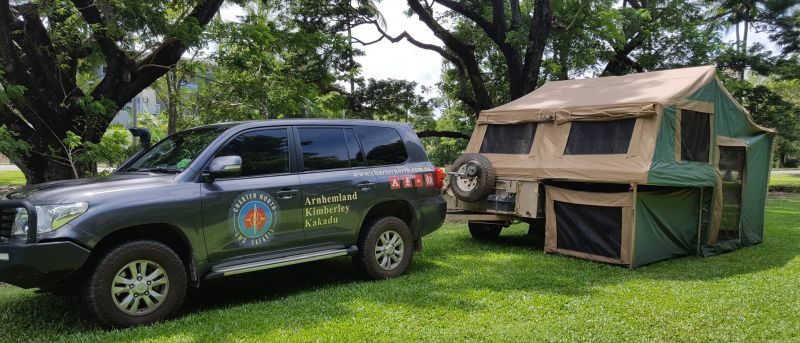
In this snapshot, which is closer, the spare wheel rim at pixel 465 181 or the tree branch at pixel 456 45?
the spare wheel rim at pixel 465 181

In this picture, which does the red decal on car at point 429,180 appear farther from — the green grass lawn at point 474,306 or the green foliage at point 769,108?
the green foliage at point 769,108

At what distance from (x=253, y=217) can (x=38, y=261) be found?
1.75 meters

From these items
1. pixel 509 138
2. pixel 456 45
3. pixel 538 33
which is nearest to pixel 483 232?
pixel 509 138

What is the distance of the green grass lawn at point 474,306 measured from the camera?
14.9 ft

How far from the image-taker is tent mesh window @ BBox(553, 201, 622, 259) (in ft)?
24.9

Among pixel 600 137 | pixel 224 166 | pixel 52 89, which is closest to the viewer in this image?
pixel 224 166

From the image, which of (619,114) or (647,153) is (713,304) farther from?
(619,114)

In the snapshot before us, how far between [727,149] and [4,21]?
11906mm

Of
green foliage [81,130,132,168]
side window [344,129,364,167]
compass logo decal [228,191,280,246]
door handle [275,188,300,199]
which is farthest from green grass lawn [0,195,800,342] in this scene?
green foliage [81,130,132,168]

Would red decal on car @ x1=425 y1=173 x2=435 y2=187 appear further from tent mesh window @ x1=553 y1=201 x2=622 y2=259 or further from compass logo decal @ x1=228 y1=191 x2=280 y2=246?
tent mesh window @ x1=553 y1=201 x2=622 y2=259

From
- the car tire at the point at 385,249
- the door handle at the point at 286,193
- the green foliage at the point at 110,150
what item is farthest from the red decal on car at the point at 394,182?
the green foliage at the point at 110,150

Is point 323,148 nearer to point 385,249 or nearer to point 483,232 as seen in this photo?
point 385,249

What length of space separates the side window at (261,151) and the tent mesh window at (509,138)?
4480mm

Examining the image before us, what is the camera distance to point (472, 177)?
888 centimetres
